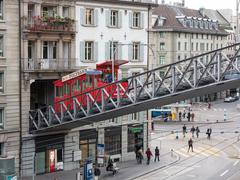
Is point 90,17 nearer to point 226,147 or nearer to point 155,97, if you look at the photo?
point 155,97

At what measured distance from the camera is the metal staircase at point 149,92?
3550cm

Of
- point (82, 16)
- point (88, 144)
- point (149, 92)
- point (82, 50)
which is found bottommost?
point (88, 144)

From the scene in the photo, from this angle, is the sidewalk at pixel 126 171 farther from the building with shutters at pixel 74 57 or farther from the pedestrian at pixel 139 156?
the building with shutters at pixel 74 57

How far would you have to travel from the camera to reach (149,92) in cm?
4081

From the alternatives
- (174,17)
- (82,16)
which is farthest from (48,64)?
(174,17)

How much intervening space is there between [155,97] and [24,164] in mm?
15205

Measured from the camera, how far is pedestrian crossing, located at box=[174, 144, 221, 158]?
2502 inches

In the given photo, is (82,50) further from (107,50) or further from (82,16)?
(107,50)

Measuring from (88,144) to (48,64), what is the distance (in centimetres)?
920

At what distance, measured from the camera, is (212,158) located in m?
61.0

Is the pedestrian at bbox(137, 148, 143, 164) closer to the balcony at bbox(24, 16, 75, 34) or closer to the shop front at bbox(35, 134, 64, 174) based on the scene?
the shop front at bbox(35, 134, 64, 174)

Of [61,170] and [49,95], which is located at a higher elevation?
[49,95]

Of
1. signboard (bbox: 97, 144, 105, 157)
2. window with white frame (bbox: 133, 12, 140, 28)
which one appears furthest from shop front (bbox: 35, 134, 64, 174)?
window with white frame (bbox: 133, 12, 140, 28)

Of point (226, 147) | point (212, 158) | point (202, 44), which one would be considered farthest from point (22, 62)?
point (202, 44)
